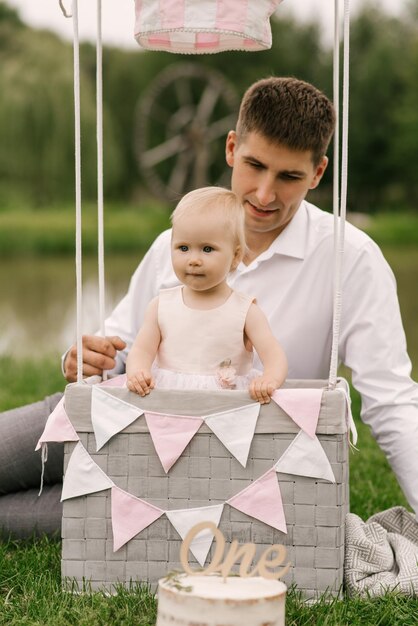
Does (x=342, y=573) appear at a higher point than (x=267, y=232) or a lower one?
lower

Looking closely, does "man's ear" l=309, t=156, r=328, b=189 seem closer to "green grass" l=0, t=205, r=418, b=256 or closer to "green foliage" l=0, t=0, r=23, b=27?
"green grass" l=0, t=205, r=418, b=256

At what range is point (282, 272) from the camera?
7.44ft

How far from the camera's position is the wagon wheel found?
19.3 meters

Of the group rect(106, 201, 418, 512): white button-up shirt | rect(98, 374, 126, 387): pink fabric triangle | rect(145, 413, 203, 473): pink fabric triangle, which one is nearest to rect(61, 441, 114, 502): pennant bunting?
rect(145, 413, 203, 473): pink fabric triangle

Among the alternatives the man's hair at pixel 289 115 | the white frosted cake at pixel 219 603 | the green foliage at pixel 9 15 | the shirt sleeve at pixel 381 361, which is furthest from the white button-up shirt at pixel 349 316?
the green foliage at pixel 9 15

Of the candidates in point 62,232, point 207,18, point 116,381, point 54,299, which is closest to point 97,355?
point 116,381

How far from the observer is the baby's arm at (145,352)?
5.70 ft

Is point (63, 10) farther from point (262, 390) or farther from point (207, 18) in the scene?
point (262, 390)

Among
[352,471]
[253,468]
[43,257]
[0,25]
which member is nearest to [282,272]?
[253,468]

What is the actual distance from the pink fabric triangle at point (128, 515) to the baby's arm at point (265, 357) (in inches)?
12.0

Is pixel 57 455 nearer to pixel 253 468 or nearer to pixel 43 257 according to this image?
pixel 253 468

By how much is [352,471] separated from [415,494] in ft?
3.21

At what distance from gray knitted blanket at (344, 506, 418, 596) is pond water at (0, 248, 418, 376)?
334 centimetres

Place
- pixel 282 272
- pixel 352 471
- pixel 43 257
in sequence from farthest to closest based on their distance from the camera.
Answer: pixel 43 257
pixel 352 471
pixel 282 272
